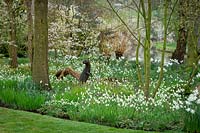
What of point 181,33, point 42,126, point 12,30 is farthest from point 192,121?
point 12,30

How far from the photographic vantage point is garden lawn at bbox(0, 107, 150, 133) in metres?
7.27

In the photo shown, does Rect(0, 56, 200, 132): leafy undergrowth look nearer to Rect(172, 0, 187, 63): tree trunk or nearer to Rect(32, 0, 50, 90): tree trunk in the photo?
Rect(32, 0, 50, 90): tree trunk

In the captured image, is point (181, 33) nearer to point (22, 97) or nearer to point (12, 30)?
point (12, 30)

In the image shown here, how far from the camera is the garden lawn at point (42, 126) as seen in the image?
7273 mm

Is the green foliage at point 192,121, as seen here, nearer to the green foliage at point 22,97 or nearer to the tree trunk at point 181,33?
the green foliage at point 22,97

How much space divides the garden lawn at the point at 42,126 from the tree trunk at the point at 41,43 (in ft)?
11.2

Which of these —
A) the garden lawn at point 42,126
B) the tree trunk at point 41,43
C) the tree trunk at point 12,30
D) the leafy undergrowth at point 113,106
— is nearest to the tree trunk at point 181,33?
the leafy undergrowth at point 113,106

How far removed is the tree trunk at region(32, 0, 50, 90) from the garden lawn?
11.2 ft

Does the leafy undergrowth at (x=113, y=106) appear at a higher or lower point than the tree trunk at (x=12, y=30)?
lower

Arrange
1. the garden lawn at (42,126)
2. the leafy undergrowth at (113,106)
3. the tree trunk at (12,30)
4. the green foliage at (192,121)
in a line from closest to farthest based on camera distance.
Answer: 1. the green foliage at (192,121)
2. the garden lawn at (42,126)
3. the leafy undergrowth at (113,106)
4. the tree trunk at (12,30)

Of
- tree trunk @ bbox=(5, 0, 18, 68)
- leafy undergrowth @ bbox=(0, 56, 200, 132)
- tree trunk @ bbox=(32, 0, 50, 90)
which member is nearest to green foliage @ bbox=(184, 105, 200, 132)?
leafy undergrowth @ bbox=(0, 56, 200, 132)

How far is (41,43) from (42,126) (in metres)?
4.68

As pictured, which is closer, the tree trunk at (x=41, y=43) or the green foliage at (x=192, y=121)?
the green foliage at (x=192, y=121)

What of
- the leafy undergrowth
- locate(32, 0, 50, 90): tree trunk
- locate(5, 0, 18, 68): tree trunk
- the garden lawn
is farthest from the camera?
locate(5, 0, 18, 68): tree trunk
